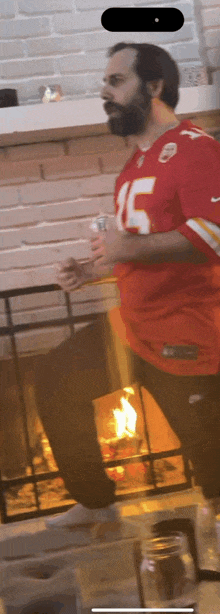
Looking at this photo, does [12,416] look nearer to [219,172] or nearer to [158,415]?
[158,415]

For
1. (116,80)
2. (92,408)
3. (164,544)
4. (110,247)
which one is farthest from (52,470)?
(116,80)

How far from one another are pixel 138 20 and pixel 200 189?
28 centimetres

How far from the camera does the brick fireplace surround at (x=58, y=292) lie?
0.85 meters

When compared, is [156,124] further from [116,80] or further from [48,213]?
[48,213]

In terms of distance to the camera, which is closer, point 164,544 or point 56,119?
point 56,119

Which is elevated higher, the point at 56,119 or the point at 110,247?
the point at 56,119

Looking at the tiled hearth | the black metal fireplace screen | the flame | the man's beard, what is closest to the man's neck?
the man's beard

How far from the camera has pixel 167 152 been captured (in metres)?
0.87

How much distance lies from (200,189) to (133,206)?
0.11 meters

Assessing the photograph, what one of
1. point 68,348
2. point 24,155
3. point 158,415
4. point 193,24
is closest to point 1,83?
point 24,155

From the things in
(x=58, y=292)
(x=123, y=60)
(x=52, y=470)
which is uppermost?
(x=123, y=60)

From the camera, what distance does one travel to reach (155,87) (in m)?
0.88

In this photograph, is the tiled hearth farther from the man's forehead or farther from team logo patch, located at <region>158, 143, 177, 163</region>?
the man's forehead

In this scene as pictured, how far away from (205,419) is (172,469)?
0.32 feet
